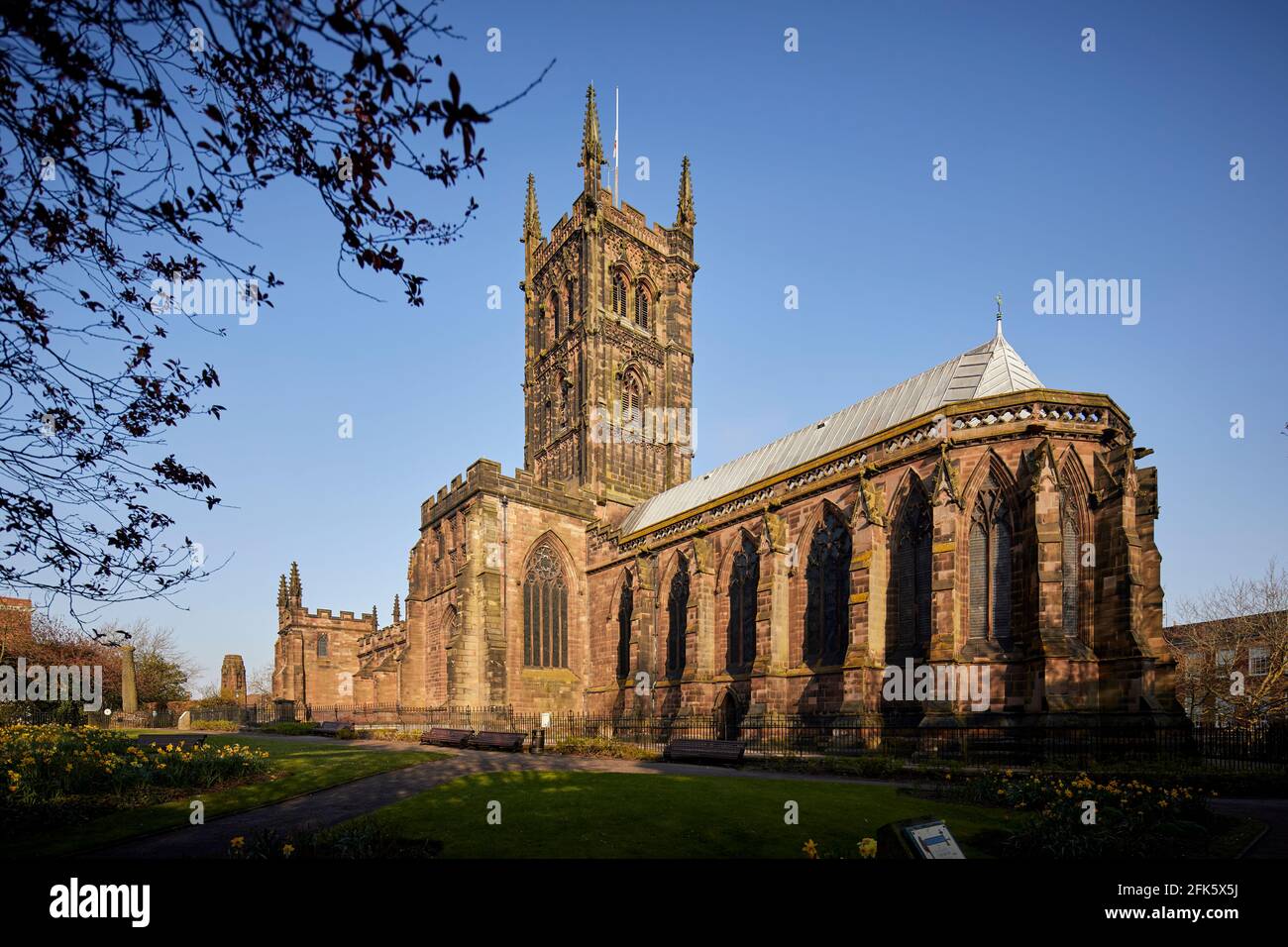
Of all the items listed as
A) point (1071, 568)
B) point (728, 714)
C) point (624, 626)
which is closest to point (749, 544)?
point (728, 714)

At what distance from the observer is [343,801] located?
1102 centimetres

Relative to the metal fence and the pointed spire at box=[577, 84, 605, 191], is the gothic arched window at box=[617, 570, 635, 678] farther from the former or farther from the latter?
the pointed spire at box=[577, 84, 605, 191]

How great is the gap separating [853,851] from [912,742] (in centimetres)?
1230

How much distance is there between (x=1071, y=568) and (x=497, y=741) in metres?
18.1

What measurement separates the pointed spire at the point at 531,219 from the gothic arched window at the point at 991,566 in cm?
3911

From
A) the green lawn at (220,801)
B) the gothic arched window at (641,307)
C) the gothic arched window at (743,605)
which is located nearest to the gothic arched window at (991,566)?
the gothic arched window at (743,605)

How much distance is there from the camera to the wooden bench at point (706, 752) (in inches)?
712

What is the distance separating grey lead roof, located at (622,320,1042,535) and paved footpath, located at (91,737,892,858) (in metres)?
13.3

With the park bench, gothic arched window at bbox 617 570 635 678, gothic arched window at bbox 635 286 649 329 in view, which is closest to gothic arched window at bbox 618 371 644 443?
gothic arched window at bbox 635 286 649 329

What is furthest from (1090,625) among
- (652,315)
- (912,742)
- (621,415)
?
(652,315)

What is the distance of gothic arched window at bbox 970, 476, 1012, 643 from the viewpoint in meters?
18.7

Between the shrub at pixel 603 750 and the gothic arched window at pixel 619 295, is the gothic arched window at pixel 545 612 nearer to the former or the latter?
the shrub at pixel 603 750

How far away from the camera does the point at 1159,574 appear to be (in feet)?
60.1
